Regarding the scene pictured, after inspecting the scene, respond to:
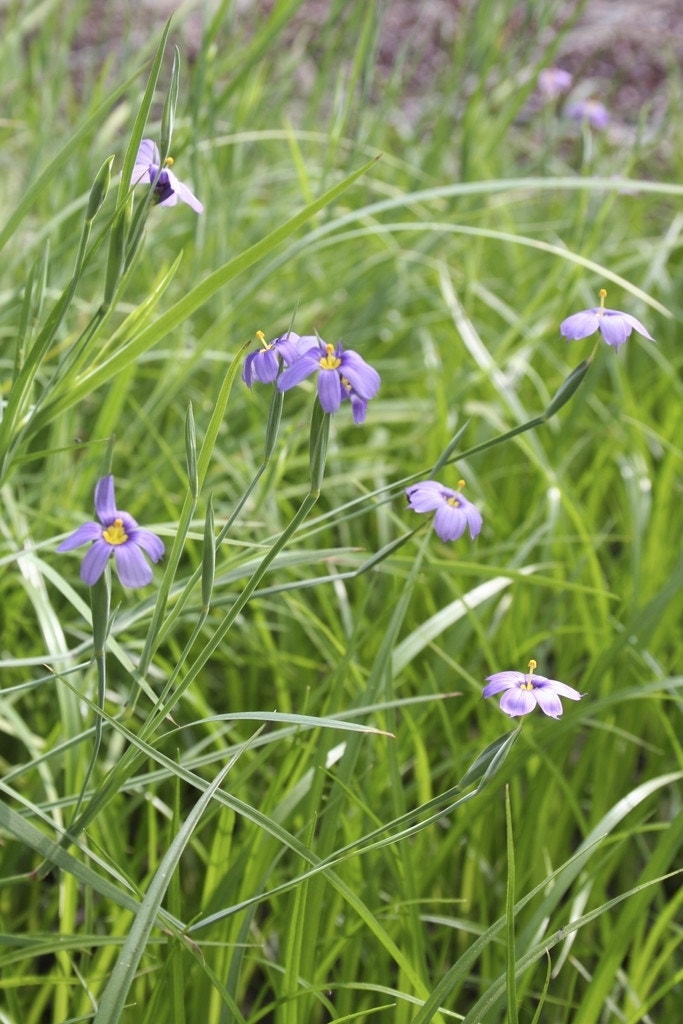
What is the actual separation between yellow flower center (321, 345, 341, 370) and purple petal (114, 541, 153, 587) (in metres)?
0.19

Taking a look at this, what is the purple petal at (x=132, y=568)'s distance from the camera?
73 centimetres

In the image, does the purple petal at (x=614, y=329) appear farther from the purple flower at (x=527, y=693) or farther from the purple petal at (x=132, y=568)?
the purple petal at (x=132, y=568)

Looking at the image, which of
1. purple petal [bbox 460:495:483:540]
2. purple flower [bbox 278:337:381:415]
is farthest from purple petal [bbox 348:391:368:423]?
purple petal [bbox 460:495:483:540]

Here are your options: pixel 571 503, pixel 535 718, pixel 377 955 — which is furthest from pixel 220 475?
pixel 377 955

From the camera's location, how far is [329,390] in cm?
73

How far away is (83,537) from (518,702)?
0.33 meters

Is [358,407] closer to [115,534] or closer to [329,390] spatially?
[329,390]

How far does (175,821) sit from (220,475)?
908 millimetres

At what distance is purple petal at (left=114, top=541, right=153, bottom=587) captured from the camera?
2.39ft

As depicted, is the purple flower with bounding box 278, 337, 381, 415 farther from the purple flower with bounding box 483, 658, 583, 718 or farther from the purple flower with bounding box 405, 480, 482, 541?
the purple flower with bounding box 483, 658, 583, 718

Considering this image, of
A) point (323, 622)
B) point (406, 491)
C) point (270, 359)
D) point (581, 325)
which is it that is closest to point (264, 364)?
point (270, 359)

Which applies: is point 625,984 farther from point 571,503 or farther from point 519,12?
point 519,12

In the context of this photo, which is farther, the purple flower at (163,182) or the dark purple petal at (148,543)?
the purple flower at (163,182)

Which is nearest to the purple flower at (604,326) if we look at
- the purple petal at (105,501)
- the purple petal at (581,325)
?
the purple petal at (581,325)
